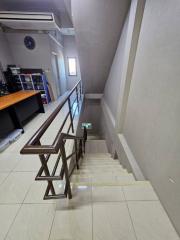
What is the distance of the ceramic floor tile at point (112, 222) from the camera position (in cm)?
84

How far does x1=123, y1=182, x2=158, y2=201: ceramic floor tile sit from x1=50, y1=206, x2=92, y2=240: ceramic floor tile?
41 centimetres

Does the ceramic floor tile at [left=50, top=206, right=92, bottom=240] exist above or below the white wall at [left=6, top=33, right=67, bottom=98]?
below

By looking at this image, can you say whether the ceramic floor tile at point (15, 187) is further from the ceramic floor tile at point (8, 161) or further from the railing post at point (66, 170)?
the railing post at point (66, 170)

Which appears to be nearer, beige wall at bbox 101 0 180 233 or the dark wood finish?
beige wall at bbox 101 0 180 233

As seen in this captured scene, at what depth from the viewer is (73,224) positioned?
2.98 feet

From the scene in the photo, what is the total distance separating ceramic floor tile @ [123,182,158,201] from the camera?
3.58 ft

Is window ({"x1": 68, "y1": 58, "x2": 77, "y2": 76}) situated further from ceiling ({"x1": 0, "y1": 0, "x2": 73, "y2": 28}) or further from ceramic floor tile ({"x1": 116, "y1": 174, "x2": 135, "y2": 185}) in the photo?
ceramic floor tile ({"x1": 116, "y1": 174, "x2": 135, "y2": 185})

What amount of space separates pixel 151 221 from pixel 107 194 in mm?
393

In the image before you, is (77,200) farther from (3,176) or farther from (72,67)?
(72,67)

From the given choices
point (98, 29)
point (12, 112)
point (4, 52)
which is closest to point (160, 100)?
point (98, 29)

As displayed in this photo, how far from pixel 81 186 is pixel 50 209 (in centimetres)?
34

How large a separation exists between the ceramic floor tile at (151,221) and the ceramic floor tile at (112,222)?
0.06 metres

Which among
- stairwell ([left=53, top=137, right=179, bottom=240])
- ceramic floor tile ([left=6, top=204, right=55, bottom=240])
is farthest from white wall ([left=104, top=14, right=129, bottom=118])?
ceramic floor tile ([left=6, top=204, right=55, bottom=240])

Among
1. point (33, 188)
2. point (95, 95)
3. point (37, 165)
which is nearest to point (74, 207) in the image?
point (33, 188)
